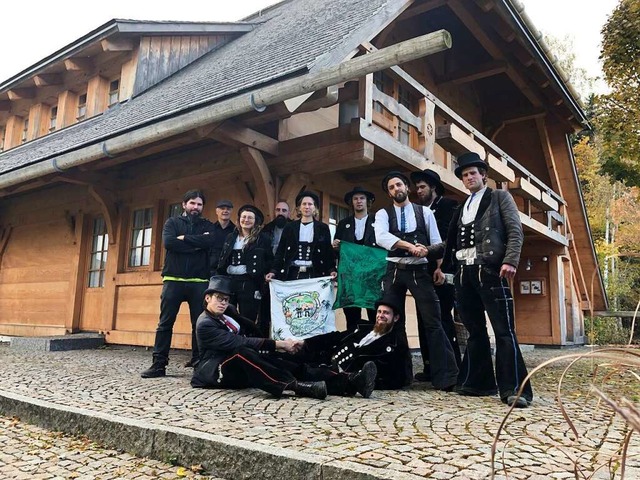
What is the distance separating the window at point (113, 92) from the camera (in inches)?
413

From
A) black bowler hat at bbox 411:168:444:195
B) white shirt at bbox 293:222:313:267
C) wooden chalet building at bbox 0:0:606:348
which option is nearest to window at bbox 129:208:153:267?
wooden chalet building at bbox 0:0:606:348

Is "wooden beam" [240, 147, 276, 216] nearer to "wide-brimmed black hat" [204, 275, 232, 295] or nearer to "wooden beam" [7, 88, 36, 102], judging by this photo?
"wide-brimmed black hat" [204, 275, 232, 295]

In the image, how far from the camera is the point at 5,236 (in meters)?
11.2

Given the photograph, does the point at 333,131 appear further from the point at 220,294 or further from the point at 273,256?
the point at 220,294

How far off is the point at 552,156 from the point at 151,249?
893 cm

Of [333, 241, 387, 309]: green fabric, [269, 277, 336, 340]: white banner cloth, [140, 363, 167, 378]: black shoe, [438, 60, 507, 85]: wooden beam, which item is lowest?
[140, 363, 167, 378]: black shoe

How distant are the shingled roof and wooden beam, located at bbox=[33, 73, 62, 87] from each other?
6.39 feet

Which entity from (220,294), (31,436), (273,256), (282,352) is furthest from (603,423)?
(31,436)

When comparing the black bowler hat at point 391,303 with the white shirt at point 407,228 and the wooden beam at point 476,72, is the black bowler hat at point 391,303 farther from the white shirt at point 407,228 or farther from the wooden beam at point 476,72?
the wooden beam at point 476,72

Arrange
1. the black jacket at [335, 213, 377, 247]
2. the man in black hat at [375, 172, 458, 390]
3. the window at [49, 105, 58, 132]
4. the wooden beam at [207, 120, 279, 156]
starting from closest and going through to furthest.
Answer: the man in black hat at [375, 172, 458, 390], the black jacket at [335, 213, 377, 247], the wooden beam at [207, 120, 279, 156], the window at [49, 105, 58, 132]

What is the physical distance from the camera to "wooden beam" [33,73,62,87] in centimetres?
1135

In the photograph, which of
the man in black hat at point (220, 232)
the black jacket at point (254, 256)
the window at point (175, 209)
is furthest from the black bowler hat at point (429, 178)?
the window at point (175, 209)

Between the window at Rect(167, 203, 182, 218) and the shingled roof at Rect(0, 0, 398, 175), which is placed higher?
the shingled roof at Rect(0, 0, 398, 175)

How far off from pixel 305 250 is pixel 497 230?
6.46 feet
